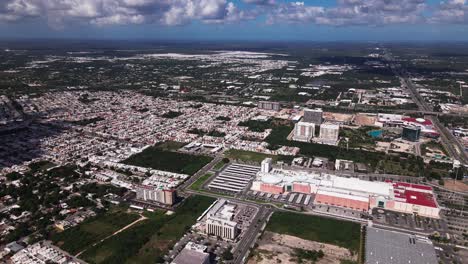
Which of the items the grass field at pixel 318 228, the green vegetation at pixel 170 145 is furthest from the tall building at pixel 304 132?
the grass field at pixel 318 228

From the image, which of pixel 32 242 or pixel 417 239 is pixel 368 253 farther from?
pixel 32 242

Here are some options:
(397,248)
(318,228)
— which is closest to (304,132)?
(318,228)

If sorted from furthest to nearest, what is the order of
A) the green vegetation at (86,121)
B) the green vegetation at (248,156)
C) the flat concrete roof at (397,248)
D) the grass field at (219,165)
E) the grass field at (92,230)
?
the green vegetation at (86,121) < the green vegetation at (248,156) < the grass field at (219,165) < the grass field at (92,230) < the flat concrete roof at (397,248)

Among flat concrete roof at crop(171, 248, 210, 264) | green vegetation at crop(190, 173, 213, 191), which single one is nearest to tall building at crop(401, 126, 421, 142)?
green vegetation at crop(190, 173, 213, 191)

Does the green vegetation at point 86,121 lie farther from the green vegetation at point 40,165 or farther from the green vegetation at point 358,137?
the green vegetation at point 358,137

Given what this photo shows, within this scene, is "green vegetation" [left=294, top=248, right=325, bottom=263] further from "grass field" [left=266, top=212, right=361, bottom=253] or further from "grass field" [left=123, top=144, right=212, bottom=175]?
"grass field" [left=123, top=144, right=212, bottom=175]

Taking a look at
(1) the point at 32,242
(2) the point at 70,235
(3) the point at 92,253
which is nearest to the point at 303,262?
(3) the point at 92,253
